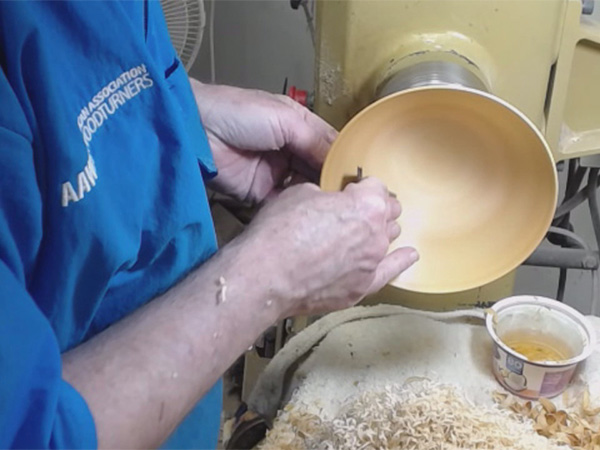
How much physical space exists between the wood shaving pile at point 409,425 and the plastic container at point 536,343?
0.04 m

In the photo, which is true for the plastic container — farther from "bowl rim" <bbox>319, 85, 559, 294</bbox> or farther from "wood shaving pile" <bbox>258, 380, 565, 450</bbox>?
"bowl rim" <bbox>319, 85, 559, 294</bbox>

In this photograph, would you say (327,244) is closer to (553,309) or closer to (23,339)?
(23,339)

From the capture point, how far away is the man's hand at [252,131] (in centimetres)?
85

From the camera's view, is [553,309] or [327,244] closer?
[327,244]

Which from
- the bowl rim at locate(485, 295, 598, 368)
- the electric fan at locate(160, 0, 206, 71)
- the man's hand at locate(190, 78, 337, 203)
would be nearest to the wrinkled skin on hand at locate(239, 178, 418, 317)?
the man's hand at locate(190, 78, 337, 203)

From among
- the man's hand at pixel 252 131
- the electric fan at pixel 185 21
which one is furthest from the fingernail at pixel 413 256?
the electric fan at pixel 185 21

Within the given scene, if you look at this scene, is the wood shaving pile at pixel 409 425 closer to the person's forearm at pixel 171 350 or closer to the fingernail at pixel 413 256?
the fingernail at pixel 413 256

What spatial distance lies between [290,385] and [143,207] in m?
0.46

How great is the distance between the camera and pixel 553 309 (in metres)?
1.00

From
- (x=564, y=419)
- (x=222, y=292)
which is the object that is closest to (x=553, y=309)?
(x=564, y=419)

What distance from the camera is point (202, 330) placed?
567mm

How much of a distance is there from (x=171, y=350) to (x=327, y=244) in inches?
7.4

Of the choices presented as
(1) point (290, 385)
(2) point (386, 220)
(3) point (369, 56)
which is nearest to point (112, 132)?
(2) point (386, 220)

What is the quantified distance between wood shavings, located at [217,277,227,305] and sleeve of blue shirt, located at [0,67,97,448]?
0.13 metres
